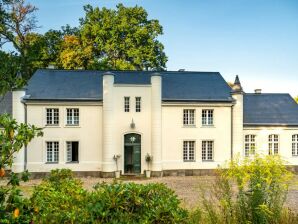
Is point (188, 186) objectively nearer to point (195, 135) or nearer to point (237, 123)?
point (195, 135)

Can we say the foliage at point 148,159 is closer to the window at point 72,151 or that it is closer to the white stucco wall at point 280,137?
the window at point 72,151

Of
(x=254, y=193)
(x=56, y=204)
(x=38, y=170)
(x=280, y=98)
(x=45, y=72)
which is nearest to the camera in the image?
(x=56, y=204)

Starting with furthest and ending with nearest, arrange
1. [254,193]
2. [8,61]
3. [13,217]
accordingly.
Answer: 1. [8,61]
2. [254,193]
3. [13,217]

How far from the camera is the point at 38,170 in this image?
82.5 feet

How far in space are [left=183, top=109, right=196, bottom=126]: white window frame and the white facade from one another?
9cm

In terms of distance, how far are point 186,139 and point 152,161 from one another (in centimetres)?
346

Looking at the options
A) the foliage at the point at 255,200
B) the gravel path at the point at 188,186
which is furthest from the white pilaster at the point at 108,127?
the foliage at the point at 255,200

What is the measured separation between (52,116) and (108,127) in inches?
184

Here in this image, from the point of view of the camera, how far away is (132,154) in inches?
1037

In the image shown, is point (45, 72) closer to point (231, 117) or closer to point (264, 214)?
point (231, 117)

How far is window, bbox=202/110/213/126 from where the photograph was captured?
27.1 m

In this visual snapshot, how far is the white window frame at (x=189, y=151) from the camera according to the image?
26844mm

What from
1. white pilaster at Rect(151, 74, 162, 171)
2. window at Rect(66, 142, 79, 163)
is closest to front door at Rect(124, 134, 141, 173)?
white pilaster at Rect(151, 74, 162, 171)

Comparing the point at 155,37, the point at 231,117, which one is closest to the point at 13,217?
the point at 231,117
